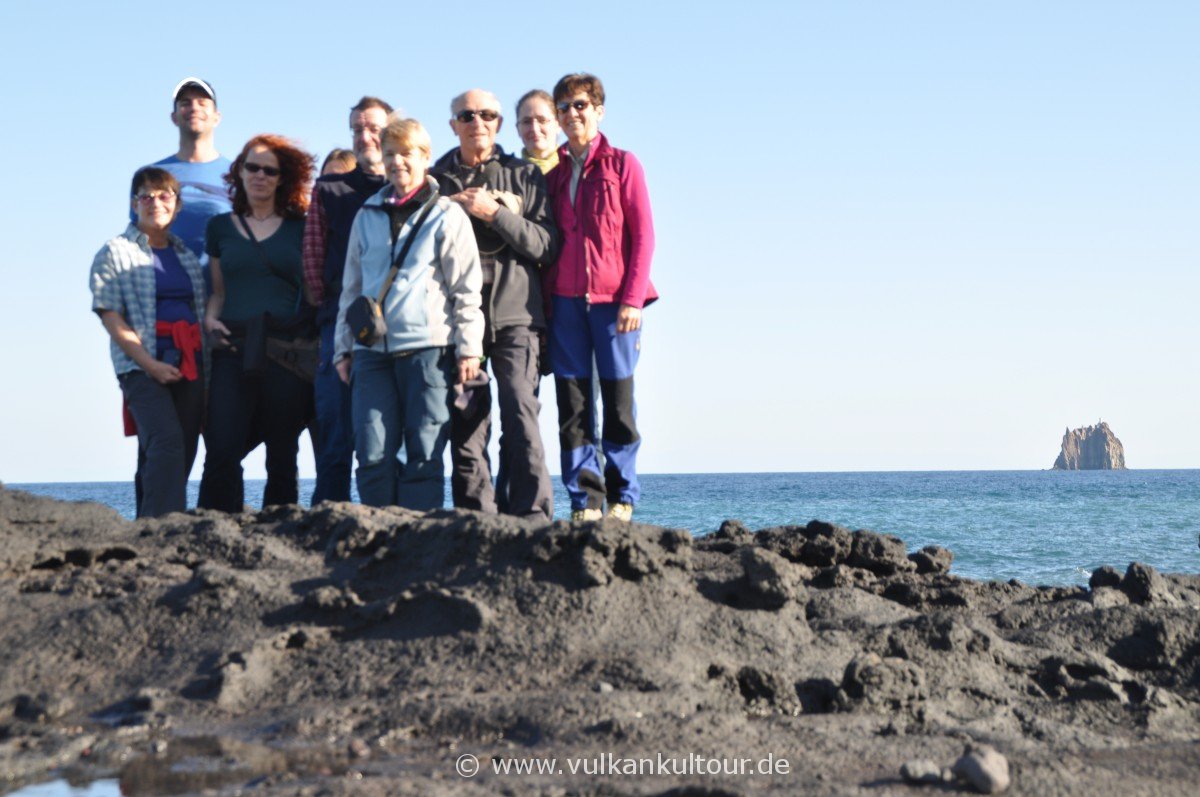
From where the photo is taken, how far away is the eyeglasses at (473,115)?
617cm

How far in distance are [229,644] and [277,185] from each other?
3062 mm

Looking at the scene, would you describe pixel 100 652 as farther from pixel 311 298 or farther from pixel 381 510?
pixel 311 298

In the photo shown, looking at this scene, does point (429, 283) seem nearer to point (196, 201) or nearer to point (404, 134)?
point (404, 134)

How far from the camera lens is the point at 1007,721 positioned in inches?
163

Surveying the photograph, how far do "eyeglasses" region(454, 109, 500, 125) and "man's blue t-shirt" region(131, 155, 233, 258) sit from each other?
4.73 feet

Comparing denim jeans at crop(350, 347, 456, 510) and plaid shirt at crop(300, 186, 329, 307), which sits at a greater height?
plaid shirt at crop(300, 186, 329, 307)

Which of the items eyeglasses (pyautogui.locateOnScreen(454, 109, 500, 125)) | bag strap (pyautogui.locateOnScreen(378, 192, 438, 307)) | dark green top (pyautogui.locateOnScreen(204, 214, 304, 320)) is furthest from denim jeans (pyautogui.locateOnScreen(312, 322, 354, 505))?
eyeglasses (pyautogui.locateOnScreen(454, 109, 500, 125))

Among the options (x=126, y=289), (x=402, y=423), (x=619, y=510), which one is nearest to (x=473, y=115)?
(x=402, y=423)

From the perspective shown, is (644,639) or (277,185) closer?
(644,639)

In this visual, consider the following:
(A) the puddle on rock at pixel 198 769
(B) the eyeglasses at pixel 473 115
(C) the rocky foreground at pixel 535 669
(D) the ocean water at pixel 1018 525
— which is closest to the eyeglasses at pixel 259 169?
(B) the eyeglasses at pixel 473 115

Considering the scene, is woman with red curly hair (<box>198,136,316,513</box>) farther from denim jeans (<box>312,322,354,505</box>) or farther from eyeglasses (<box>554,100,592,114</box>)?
eyeglasses (<box>554,100,592,114</box>)

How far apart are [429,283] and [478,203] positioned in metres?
0.44

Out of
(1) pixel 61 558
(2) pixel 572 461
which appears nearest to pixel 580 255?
(2) pixel 572 461

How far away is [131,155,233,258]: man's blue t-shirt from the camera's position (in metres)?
6.91
